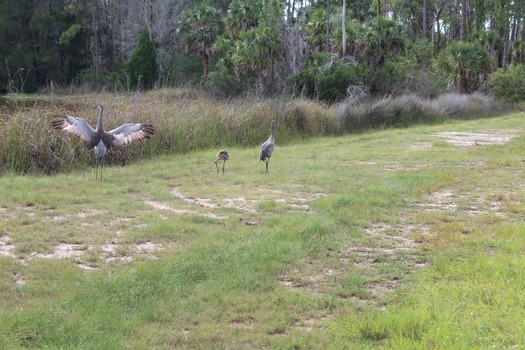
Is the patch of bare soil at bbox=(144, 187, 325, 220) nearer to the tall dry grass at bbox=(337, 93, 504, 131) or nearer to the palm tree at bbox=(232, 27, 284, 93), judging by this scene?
the tall dry grass at bbox=(337, 93, 504, 131)

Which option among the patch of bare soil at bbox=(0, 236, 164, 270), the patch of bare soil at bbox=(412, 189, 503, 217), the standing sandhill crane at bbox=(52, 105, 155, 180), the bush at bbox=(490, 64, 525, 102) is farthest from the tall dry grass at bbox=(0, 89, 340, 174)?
the bush at bbox=(490, 64, 525, 102)

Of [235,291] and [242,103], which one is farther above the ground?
[242,103]

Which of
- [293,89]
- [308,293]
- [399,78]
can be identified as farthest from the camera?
[399,78]

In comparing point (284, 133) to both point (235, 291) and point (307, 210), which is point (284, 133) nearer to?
point (307, 210)

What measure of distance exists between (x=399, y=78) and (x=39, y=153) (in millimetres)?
20753

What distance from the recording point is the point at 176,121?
15102 mm

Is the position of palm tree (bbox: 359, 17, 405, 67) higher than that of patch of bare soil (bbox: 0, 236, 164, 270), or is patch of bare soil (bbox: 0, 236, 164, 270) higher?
palm tree (bbox: 359, 17, 405, 67)

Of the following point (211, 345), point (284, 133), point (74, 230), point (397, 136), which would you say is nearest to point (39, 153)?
point (74, 230)

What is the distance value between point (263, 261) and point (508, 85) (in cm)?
3404

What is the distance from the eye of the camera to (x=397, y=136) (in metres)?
18.7

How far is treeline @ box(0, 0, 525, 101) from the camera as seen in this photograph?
29.5 metres

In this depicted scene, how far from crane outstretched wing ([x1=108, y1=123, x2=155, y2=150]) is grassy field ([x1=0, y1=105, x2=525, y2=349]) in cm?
63

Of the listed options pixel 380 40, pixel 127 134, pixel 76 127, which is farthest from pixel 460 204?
pixel 380 40

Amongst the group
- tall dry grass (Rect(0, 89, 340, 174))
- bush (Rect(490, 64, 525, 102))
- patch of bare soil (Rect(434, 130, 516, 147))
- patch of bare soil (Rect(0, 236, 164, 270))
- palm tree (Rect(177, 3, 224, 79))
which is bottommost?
patch of bare soil (Rect(0, 236, 164, 270))
